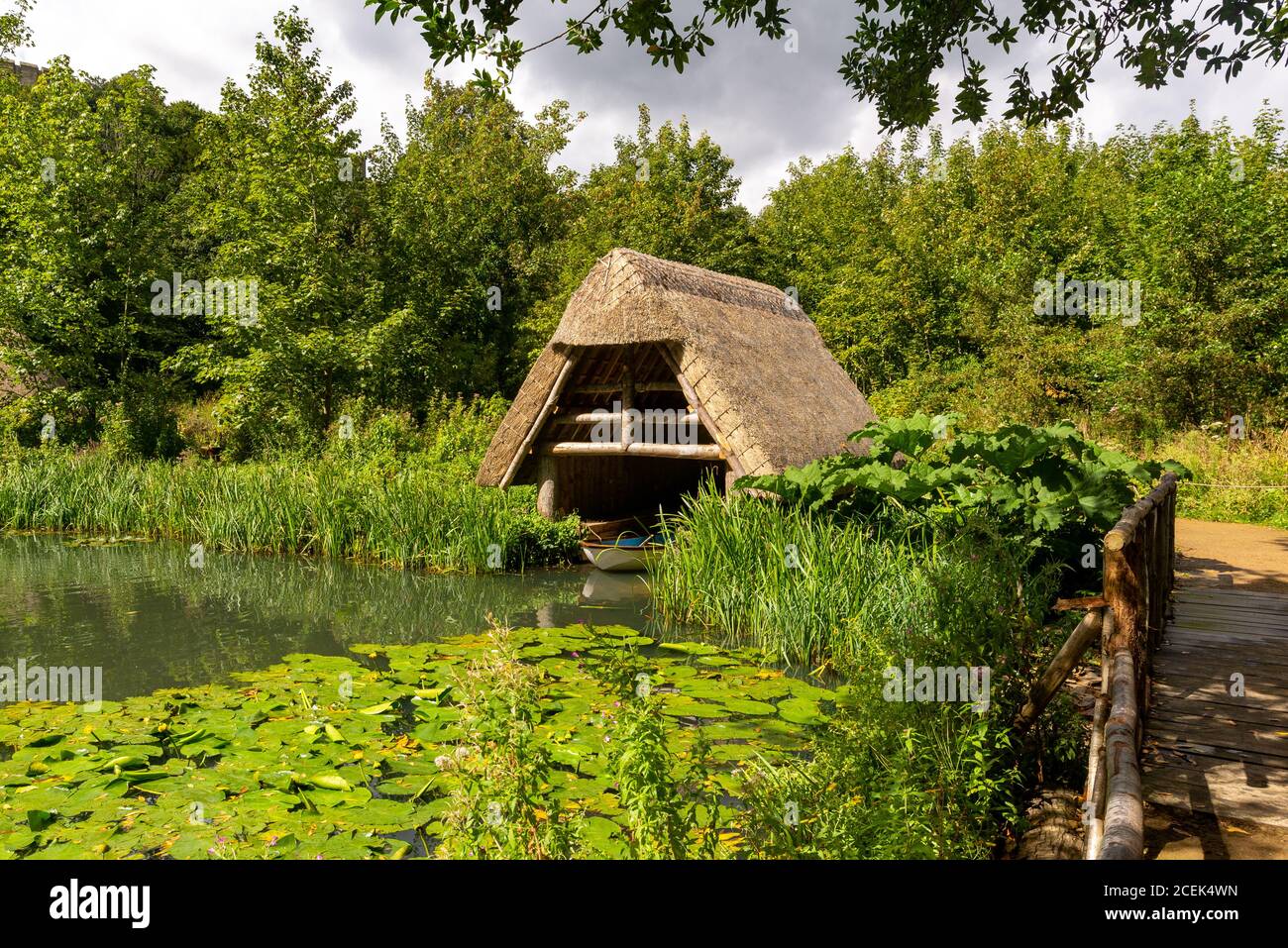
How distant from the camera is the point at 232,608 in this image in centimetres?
861

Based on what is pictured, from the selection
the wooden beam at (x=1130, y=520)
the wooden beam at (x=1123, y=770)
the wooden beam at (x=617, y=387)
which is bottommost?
the wooden beam at (x=1123, y=770)

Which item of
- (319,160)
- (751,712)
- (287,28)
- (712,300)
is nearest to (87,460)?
(319,160)

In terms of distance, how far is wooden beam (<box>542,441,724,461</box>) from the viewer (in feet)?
32.8

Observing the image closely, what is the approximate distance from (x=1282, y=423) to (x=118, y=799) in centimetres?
1780

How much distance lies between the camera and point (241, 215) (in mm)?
16734

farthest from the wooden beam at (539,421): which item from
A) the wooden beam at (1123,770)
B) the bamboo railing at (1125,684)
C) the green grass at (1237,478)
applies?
the green grass at (1237,478)

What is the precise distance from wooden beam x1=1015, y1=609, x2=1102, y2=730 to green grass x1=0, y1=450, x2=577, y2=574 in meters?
7.64

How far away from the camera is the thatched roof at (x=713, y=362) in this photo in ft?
30.6

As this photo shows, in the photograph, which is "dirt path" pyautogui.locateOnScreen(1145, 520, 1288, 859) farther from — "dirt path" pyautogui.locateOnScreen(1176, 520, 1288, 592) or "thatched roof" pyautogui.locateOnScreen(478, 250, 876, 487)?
"thatched roof" pyautogui.locateOnScreen(478, 250, 876, 487)

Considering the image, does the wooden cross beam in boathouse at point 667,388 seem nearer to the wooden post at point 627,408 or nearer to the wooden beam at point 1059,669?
the wooden post at point 627,408

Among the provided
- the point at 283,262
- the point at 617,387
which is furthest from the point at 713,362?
the point at 283,262

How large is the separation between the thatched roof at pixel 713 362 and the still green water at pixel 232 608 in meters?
2.05

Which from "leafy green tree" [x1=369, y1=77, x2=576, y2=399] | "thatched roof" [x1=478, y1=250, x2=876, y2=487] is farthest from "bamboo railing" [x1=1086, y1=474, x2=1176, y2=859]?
"leafy green tree" [x1=369, y1=77, x2=576, y2=399]

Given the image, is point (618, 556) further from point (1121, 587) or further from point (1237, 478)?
point (1237, 478)
